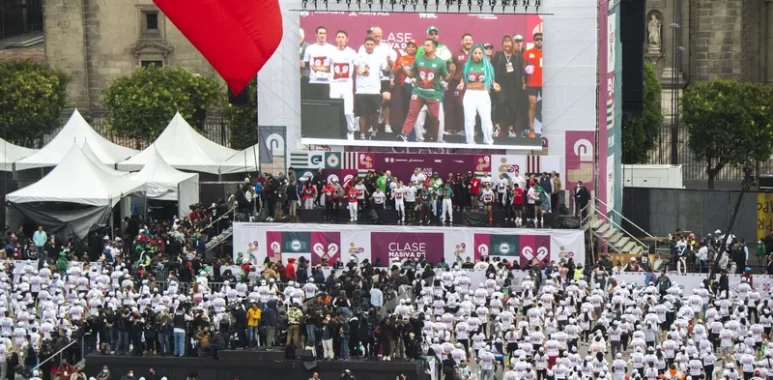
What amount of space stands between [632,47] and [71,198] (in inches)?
685

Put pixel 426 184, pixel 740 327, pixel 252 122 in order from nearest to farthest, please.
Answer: pixel 740 327 → pixel 426 184 → pixel 252 122

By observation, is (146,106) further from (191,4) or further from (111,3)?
(191,4)

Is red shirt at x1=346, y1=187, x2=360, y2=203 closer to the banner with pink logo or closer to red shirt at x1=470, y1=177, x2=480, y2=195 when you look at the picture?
the banner with pink logo

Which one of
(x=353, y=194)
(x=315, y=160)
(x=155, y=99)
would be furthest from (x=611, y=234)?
(x=155, y=99)

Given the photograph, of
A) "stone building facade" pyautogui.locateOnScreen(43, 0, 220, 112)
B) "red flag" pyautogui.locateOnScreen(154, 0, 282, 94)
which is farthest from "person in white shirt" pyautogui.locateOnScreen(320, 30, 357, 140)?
"red flag" pyautogui.locateOnScreen(154, 0, 282, 94)

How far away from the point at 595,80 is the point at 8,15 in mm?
37637

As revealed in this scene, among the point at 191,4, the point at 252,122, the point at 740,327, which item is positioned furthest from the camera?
the point at 252,122

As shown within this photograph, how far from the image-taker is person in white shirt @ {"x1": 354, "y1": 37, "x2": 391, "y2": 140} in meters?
63.8

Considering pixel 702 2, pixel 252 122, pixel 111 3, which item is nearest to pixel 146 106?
pixel 252 122

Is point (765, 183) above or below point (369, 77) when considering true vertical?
below

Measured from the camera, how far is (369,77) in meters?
63.9

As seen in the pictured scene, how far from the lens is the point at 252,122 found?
78750mm

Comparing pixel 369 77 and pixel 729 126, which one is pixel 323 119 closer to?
pixel 369 77

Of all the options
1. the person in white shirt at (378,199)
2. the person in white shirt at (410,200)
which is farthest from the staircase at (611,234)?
the person in white shirt at (378,199)
